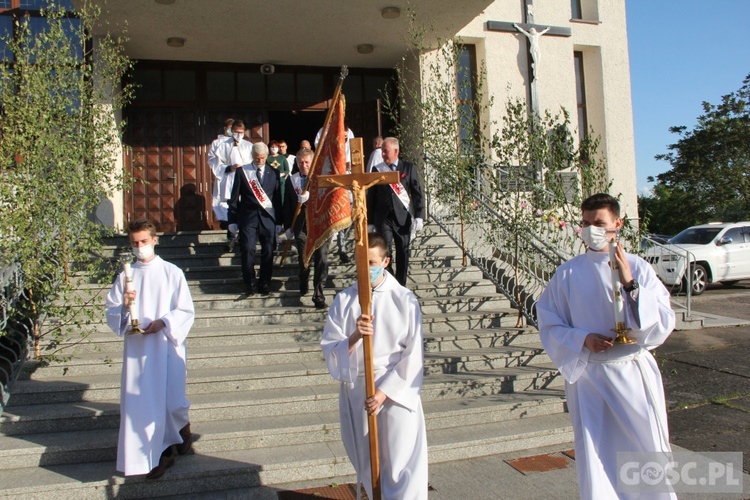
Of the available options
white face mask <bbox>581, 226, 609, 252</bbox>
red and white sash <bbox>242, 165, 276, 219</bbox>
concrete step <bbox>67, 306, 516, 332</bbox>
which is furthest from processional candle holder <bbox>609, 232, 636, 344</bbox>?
red and white sash <bbox>242, 165, 276, 219</bbox>

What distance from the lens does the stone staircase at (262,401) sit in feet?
15.7

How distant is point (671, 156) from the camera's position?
1259 inches

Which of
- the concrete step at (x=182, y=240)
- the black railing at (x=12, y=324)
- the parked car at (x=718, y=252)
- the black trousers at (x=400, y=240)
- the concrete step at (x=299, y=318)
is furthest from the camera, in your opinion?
the parked car at (x=718, y=252)

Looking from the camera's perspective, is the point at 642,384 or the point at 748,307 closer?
the point at 642,384

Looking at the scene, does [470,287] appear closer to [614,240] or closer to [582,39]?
[614,240]

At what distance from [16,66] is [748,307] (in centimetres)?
1420

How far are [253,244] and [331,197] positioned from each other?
11.1 ft

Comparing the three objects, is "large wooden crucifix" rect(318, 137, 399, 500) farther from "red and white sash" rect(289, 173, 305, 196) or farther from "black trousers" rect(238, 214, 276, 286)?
"red and white sash" rect(289, 173, 305, 196)

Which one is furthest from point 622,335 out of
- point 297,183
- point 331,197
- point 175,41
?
point 175,41

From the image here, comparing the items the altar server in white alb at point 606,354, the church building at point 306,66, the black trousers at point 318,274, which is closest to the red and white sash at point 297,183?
the black trousers at point 318,274

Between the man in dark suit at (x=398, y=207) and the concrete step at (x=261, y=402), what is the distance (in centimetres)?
196

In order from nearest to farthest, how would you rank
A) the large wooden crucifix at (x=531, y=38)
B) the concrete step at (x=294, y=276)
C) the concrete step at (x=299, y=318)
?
the concrete step at (x=299, y=318) < the concrete step at (x=294, y=276) < the large wooden crucifix at (x=531, y=38)

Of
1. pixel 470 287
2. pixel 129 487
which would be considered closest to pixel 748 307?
pixel 470 287

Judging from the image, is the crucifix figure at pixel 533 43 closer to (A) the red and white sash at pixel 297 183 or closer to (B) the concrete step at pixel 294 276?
(B) the concrete step at pixel 294 276
